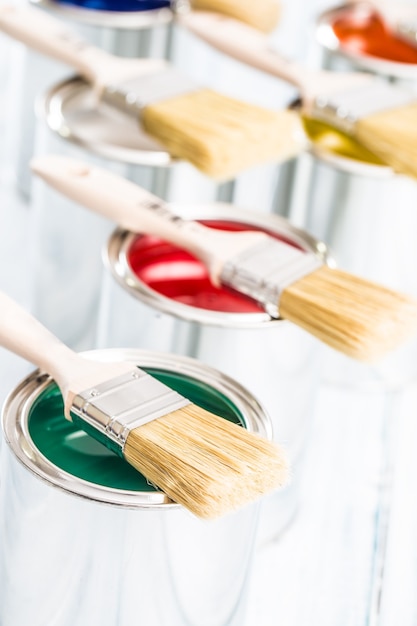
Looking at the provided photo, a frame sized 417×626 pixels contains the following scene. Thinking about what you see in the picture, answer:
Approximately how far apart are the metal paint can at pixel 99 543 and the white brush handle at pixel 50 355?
3 cm

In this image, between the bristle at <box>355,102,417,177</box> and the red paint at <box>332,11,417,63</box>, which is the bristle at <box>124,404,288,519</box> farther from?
the red paint at <box>332,11,417,63</box>

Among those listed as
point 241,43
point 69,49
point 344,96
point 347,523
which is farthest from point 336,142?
point 347,523

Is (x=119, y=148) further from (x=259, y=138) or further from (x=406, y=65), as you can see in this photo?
(x=406, y=65)

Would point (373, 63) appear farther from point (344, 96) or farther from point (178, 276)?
point (178, 276)

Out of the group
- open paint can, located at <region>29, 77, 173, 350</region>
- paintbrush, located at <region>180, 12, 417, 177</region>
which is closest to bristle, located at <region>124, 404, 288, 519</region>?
open paint can, located at <region>29, 77, 173, 350</region>

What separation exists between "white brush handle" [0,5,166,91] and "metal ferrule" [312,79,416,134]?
152 millimetres

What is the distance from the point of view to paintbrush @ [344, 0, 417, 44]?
126cm

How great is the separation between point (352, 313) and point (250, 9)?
577 mm

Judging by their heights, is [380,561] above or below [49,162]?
below

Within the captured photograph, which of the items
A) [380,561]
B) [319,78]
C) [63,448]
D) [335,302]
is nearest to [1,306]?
[63,448]

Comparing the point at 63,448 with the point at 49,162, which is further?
the point at 49,162

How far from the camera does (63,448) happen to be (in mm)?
719

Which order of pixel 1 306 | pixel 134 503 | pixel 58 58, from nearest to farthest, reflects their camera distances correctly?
pixel 134 503 → pixel 1 306 → pixel 58 58

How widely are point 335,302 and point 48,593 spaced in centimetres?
26
